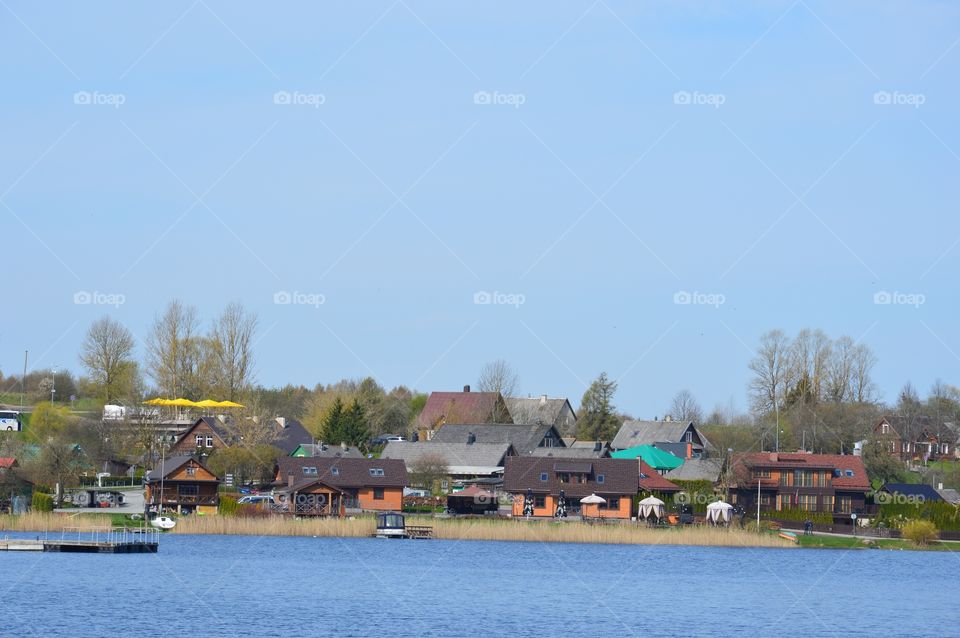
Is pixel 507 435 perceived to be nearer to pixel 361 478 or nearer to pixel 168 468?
pixel 361 478

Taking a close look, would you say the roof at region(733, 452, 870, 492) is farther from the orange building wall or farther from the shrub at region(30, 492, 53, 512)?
the shrub at region(30, 492, 53, 512)

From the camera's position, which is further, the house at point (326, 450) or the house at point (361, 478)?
the house at point (326, 450)

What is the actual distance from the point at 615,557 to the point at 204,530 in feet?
67.2

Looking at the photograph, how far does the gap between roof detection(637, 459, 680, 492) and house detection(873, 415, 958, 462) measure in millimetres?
39636

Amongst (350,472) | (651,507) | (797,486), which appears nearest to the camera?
(651,507)

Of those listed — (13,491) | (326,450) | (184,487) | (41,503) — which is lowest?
(41,503)

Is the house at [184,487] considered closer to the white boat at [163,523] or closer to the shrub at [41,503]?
the shrub at [41,503]

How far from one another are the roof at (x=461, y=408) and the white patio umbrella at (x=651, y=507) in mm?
50435

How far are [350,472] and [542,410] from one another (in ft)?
191

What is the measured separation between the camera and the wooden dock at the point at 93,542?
5747 centimetres

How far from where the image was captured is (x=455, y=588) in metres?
49.2

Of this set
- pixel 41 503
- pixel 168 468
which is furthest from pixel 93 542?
pixel 168 468

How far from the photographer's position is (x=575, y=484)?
83.5 meters

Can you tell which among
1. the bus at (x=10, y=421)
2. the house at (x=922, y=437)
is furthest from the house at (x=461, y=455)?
the house at (x=922, y=437)
